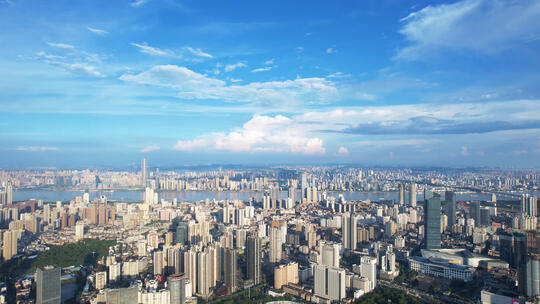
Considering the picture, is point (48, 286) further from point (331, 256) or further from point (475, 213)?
point (475, 213)

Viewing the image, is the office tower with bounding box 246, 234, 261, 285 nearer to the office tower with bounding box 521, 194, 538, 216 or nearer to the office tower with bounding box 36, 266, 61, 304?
the office tower with bounding box 36, 266, 61, 304

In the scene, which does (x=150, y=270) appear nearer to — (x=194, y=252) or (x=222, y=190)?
(x=194, y=252)

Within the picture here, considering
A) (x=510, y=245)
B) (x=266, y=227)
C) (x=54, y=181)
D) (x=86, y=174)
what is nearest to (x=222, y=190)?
(x=86, y=174)

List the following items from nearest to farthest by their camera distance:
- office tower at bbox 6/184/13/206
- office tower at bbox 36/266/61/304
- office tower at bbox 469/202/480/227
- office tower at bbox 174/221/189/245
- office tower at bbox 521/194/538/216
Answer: office tower at bbox 36/266/61/304
office tower at bbox 174/221/189/245
office tower at bbox 469/202/480/227
office tower at bbox 6/184/13/206
office tower at bbox 521/194/538/216

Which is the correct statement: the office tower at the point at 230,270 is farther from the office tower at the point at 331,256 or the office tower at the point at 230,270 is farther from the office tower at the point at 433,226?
the office tower at the point at 433,226

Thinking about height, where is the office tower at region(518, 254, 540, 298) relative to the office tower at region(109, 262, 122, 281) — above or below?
above

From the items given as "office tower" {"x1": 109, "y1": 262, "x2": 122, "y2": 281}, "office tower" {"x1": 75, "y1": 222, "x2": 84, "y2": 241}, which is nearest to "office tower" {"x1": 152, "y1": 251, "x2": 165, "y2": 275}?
"office tower" {"x1": 109, "y1": 262, "x2": 122, "y2": 281}

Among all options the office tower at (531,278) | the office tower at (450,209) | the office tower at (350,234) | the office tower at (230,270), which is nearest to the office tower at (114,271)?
the office tower at (230,270)
